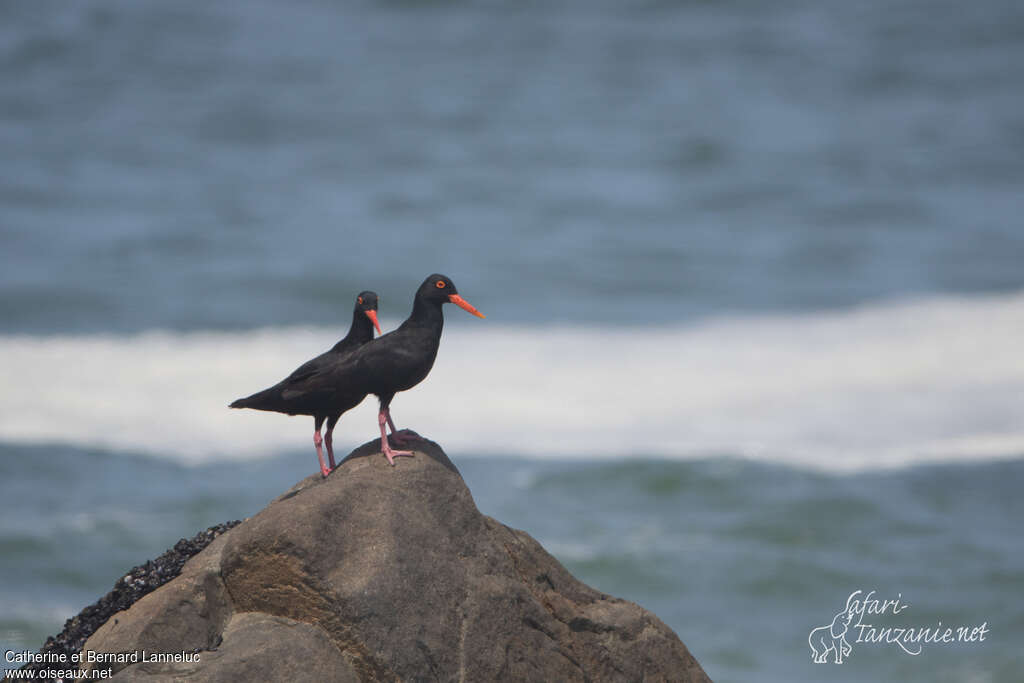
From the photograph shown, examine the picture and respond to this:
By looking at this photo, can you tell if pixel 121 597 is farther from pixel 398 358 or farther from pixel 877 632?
pixel 877 632

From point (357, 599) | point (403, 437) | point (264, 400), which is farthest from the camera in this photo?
point (403, 437)

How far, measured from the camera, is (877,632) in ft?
84.3

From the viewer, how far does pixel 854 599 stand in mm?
27031

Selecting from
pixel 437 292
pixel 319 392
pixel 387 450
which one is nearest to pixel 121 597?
pixel 319 392

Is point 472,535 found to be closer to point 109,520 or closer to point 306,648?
point 306,648

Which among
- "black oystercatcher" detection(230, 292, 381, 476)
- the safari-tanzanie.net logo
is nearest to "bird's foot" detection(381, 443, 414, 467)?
"black oystercatcher" detection(230, 292, 381, 476)

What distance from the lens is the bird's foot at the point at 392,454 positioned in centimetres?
935

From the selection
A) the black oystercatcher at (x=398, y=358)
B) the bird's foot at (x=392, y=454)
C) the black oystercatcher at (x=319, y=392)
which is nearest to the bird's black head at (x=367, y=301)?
the black oystercatcher at (x=319, y=392)

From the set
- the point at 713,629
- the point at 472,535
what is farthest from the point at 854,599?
the point at 472,535

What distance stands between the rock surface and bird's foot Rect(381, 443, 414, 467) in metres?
0.05

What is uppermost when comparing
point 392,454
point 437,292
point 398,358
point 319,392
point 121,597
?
point 437,292

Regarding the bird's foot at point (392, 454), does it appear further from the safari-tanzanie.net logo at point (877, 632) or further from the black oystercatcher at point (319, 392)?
the safari-tanzanie.net logo at point (877, 632)

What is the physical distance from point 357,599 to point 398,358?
6.46 ft

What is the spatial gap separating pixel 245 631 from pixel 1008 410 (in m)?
27.7
